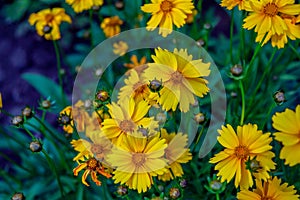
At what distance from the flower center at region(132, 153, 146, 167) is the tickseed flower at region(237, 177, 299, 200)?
0.96 ft

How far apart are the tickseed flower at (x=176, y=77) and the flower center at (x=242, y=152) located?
0.63ft

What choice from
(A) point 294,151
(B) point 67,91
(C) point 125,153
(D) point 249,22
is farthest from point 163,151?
(B) point 67,91

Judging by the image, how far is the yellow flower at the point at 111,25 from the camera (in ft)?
7.34

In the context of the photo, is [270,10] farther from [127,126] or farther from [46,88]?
[46,88]

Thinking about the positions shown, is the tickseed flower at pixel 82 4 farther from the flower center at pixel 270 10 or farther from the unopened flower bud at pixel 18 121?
the flower center at pixel 270 10

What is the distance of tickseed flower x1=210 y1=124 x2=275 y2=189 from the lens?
4.84 ft

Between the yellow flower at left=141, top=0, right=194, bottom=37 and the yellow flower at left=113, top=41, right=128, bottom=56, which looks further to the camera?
the yellow flower at left=113, top=41, right=128, bottom=56

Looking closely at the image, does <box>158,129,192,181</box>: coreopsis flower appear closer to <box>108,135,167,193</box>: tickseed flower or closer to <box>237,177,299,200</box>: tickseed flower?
<box>108,135,167,193</box>: tickseed flower

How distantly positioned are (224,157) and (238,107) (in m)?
0.59

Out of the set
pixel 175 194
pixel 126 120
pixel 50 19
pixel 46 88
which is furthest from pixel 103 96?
pixel 46 88

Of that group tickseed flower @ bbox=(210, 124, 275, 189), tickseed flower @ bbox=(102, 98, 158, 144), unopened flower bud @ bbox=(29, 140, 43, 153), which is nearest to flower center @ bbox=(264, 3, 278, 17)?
tickseed flower @ bbox=(210, 124, 275, 189)

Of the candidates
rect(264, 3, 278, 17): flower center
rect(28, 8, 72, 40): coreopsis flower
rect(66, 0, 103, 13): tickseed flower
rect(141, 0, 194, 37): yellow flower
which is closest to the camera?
rect(264, 3, 278, 17): flower center

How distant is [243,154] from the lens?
1.48 m

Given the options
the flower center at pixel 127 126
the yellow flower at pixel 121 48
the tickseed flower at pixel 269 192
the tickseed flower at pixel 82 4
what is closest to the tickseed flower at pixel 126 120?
the flower center at pixel 127 126
